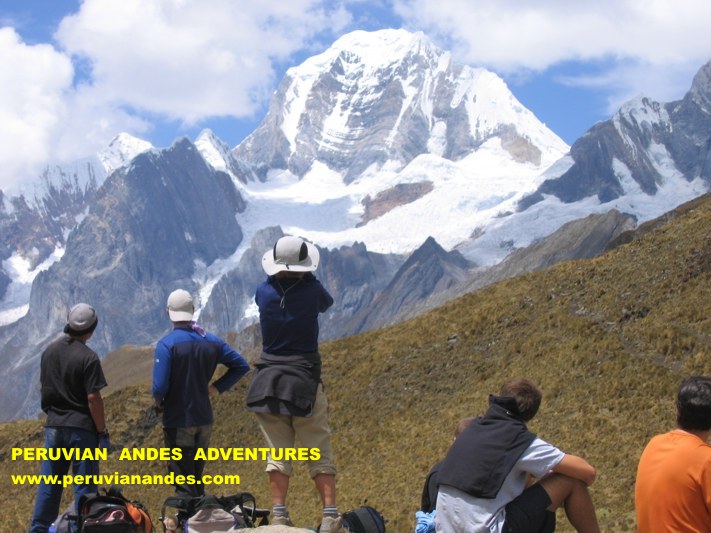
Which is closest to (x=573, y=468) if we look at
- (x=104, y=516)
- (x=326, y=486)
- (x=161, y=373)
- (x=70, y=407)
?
(x=326, y=486)

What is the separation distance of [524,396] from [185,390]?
15.0ft

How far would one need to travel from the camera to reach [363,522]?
1027cm

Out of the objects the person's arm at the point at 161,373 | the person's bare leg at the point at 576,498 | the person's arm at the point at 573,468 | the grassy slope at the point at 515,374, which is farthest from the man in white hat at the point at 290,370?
the grassy slope at the point at 515,374

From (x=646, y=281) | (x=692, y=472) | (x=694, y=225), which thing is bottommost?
(x=692, y=472)

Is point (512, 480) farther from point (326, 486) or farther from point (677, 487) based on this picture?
point (326, 486)

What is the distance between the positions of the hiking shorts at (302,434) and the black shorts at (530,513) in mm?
2544

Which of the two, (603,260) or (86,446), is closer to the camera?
(86,446)

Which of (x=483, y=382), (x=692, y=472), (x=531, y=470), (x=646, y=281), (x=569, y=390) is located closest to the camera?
(x=692, y=472)

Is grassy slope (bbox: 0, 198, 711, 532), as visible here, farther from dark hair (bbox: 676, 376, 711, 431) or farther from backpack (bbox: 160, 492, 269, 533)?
backpack (bbox: 160, 492, 269, 533)

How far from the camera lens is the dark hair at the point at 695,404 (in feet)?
27.2

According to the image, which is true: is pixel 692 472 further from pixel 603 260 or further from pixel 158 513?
pixel 603 260

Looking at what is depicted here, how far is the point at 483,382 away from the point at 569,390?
4357 mm

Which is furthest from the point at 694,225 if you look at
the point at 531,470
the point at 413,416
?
the point at 531,470

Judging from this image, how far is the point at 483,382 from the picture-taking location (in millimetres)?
25859
